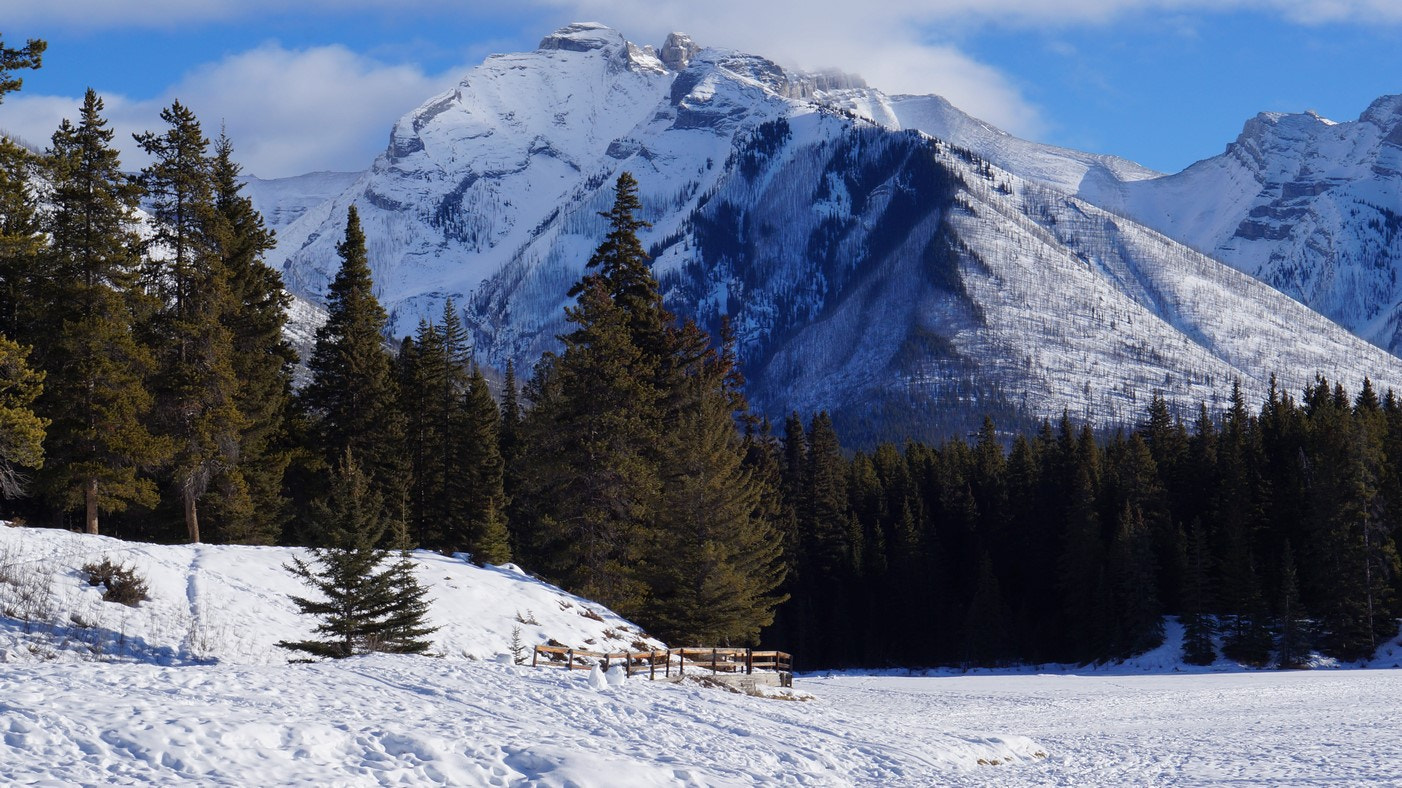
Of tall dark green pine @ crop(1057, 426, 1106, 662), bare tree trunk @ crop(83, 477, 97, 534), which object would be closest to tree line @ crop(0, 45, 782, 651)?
bare tree trunk @ crop(83, 477, 97, 534)

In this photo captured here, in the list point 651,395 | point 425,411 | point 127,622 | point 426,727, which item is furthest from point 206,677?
point 425,411

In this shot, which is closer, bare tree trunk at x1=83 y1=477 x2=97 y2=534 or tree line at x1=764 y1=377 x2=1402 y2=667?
bare tree trunk at x1=83 y1=477 x2=97 y2=534

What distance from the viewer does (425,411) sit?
6053cm

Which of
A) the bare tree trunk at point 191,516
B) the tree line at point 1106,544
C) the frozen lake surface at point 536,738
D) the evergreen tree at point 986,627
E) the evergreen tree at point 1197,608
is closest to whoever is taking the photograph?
the frozen lake surface at point 536,738

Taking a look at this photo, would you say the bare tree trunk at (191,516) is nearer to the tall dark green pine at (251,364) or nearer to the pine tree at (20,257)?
the tall dark green pine at (251,364)

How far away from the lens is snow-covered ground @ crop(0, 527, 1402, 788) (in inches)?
528

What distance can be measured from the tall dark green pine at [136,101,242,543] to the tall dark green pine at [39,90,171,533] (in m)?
2.52

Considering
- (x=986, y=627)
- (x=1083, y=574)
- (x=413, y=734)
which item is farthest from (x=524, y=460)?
(x=1083, y=574)

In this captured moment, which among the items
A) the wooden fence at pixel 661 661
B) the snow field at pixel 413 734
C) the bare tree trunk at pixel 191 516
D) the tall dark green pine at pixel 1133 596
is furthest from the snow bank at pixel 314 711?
the tall dark green pine at pixel 1133 596

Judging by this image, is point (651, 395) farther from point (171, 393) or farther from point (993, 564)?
point (993, 564)

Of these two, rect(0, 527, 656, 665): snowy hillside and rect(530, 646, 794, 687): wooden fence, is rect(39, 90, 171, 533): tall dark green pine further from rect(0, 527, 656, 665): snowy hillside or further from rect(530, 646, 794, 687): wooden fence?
rect(530, 646, 794, 687): wooden fence

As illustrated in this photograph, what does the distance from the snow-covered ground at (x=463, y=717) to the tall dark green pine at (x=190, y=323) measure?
264 inches

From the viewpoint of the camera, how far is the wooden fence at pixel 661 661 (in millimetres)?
28922

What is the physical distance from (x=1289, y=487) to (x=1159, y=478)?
39.4 ft
